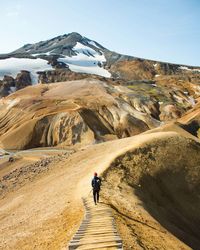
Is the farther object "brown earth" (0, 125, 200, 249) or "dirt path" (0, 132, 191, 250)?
"brown earth" (0, 125, 200, 249)

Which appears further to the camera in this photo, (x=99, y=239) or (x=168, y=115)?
(x=168, y=115)

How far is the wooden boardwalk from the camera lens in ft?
73.4

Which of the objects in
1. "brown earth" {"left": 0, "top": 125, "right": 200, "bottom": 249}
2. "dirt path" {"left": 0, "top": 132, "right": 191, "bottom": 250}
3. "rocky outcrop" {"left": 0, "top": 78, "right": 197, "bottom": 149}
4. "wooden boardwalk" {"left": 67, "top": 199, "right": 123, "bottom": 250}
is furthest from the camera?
"rocky outcrop" {"left": 0, "top": 78, "right": 197, "bottom": 149}

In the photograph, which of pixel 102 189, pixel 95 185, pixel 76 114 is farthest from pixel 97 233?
pixel 76 114

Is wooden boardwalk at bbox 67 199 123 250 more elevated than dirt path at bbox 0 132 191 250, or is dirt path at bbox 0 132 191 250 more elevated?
wooden boardwalk at bbox 67 199 123 250

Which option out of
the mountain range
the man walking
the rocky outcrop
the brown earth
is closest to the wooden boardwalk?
the mountain range

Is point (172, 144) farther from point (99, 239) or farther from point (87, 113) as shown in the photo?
point (87, 113)

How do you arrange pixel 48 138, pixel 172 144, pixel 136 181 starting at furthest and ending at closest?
pixel 48 138 < pixel 172 144 < pixel 136 181

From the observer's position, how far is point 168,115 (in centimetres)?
15500

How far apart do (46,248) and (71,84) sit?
134351 mm

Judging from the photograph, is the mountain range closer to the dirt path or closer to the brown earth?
the dirt path

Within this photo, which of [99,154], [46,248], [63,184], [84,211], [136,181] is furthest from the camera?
[99,154]

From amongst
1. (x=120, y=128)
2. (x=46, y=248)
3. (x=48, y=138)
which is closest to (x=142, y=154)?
(x=46, y=248)

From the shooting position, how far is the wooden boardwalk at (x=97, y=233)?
Answer: 2238 cm
